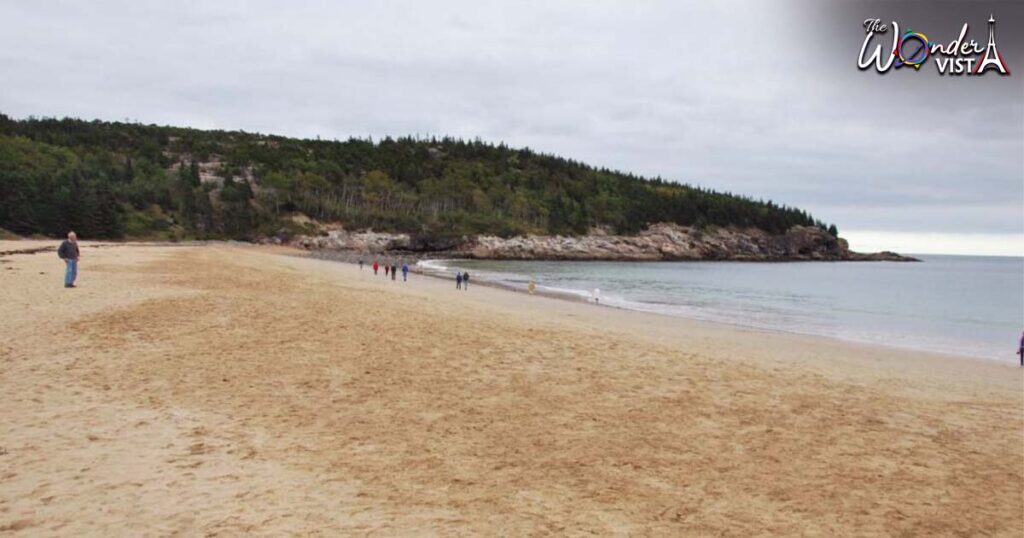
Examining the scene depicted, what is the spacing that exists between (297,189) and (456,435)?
119180mm

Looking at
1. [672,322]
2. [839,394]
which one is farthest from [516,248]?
[839,394]

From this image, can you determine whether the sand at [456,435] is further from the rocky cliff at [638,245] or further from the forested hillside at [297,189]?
the rocky cliff at [638,245]

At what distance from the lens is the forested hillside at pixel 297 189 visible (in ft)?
253

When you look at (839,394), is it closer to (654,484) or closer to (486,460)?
(654,484)

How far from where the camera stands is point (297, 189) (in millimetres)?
117562

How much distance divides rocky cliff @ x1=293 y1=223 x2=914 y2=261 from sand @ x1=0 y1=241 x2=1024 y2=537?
288 ft

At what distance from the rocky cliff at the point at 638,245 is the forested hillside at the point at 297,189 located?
4378 millimetres

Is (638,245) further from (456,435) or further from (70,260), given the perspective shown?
(456,435)

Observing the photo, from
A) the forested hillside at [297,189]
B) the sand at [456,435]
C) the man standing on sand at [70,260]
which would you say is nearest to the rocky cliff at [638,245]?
the forested hillside at [297,189]

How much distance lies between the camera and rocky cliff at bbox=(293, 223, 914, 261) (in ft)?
342

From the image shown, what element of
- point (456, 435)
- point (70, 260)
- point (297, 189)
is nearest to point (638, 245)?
point (297, 189)

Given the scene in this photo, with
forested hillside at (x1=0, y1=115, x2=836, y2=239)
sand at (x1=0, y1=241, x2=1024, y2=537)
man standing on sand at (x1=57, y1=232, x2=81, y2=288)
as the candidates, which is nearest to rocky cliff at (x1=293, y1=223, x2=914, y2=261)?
forested hillside at (x1=0, y1=115, x2=836, y2=239)

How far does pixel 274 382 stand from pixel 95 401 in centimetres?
229

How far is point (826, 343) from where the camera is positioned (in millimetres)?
20750
